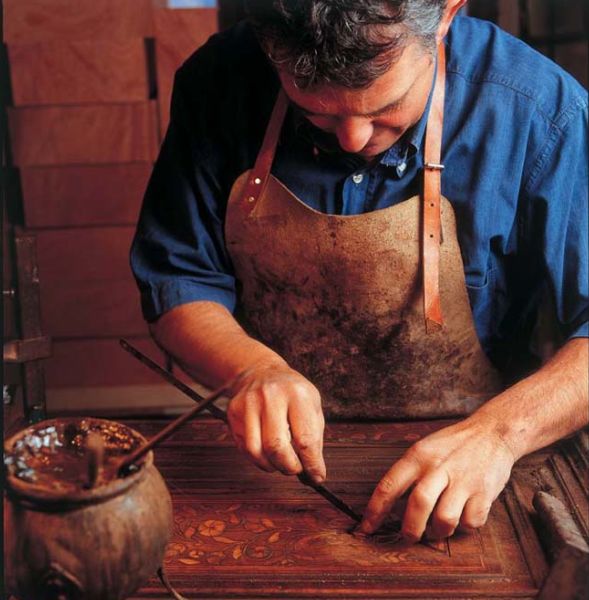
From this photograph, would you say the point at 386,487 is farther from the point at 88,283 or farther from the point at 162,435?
the point at 88,283

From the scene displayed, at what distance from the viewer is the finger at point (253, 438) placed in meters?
1.15

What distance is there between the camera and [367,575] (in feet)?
3.53

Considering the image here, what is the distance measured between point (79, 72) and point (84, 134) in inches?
6.4

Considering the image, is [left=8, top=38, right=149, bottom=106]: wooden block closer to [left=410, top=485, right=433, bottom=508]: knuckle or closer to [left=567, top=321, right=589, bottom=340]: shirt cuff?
[left=567, top=321, right=589, bottom=340]: shirt cuff

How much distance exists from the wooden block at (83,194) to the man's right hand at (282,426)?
1.39 meters

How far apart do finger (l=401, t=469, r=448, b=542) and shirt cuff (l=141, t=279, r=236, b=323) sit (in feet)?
1.71

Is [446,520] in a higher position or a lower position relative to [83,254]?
higher

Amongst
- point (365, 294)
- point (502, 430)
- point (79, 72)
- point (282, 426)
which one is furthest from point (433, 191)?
point (79, 72)

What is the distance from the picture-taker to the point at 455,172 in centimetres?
146

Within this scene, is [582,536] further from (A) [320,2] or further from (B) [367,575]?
(A) [320,2]

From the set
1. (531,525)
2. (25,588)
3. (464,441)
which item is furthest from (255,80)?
(25,588)

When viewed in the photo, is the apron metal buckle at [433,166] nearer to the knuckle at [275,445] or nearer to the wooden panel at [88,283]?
the knuckle at [275,445]

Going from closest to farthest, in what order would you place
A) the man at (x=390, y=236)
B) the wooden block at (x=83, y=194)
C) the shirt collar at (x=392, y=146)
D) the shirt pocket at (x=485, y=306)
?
the man at (x=390, y=236)
the shirt collar at (x=392, y=146)
the shirt pocket at (x=485, y=306)
the wooden block at (x=83, y=194)

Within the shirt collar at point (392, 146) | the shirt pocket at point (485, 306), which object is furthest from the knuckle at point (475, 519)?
the shirt collar at point (392, 146)
